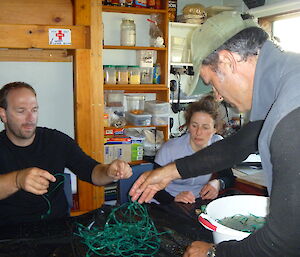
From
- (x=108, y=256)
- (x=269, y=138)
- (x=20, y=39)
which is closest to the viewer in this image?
(x=269, y=138)

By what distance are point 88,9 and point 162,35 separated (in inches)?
38.8

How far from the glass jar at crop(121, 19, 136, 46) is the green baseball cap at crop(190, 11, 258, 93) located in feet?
7.73

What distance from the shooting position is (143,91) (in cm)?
362

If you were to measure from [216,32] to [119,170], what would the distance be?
953 millimetres

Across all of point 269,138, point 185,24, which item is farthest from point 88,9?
point 269,138

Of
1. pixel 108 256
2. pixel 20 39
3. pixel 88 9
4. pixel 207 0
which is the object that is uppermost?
pixel 207 0

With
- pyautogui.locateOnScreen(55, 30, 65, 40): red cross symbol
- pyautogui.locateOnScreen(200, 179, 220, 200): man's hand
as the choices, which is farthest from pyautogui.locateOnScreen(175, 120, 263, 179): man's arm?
pyautogui.locateOnScreen(55, 30, 65, 40): red cross symbol

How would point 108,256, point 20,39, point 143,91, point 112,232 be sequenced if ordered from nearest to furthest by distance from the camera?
point 108,256
point 112,232
point 20,39
point 143,91

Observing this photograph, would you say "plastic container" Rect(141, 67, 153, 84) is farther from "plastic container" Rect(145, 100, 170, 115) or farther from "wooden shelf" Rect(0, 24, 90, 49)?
"wooden shelf" Rect(0, 24, 90, 49)

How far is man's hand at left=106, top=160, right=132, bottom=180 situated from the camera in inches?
65.7

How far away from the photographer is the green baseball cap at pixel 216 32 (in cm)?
93

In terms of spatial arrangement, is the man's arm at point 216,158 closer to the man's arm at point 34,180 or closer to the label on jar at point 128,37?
the man's arm at point 34,180

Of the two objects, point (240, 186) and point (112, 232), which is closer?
point (112, 232)

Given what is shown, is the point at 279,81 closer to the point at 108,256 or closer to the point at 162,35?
the point at 108,256
